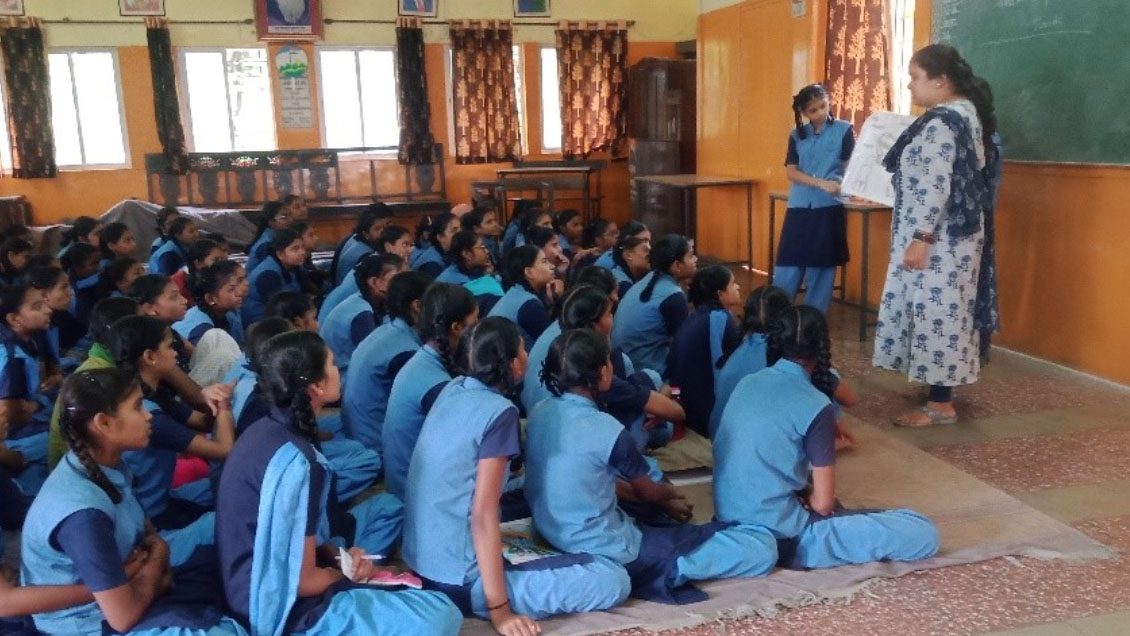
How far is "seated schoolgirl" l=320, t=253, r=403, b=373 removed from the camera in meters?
3.76

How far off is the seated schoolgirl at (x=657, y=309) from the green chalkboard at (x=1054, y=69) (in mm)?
2019

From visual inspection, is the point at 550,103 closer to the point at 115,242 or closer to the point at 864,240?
the point at 864,240

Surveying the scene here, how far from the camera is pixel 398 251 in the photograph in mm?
4910

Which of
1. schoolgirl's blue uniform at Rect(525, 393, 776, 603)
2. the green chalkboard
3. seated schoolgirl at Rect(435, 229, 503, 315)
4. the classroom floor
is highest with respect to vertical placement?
the green chalkboard

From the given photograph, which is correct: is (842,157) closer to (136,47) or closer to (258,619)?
(258,619)

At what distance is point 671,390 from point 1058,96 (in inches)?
97.8

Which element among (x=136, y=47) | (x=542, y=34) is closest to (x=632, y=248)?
(x=542, y=34)

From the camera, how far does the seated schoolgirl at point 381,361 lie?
3006mm

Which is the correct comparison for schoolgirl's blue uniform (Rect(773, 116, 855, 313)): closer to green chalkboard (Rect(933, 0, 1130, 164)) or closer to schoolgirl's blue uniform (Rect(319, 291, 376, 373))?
green chalkboard (Rect(933, 0, 1130, 164))

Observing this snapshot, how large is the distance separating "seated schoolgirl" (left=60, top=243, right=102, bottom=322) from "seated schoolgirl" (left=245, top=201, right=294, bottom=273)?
31.2 inches

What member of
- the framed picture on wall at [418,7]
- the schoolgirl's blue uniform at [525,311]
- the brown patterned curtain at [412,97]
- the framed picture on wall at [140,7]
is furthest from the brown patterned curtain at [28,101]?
the schoolgirl's blue uniform at [525,311]

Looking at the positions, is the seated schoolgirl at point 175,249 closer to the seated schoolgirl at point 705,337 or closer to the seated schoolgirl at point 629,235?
the seated schoolgirl at point 629,235

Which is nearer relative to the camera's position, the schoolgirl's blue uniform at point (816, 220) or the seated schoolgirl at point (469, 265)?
the seated schoolgirl at point (469, 265)

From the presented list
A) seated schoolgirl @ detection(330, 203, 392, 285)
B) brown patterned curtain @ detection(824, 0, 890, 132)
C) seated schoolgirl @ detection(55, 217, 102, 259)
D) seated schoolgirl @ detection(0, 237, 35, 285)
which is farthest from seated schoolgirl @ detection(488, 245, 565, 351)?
brown patterned curtain @ detection(824, 0, 890, 132)
